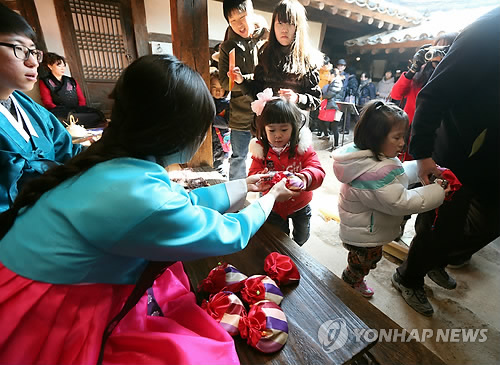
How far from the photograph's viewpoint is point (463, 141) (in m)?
1.75

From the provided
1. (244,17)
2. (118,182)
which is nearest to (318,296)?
(118,182)

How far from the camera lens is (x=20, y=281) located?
2.82 feet

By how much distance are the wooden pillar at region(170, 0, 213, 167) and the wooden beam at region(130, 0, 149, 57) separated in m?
4.45

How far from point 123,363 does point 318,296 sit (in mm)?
961

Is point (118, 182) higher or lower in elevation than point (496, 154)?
higher

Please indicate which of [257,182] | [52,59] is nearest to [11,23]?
[257,182]

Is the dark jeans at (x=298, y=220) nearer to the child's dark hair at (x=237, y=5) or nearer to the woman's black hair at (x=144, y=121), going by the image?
the woman's black hair at (x=144, y=121)

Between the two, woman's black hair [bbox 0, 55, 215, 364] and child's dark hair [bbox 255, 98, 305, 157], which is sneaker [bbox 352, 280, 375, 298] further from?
woman's black hair [bbox 0, 55, 215, 364]

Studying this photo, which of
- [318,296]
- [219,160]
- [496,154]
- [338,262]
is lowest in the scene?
[338,262]

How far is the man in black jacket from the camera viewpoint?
1.54 m

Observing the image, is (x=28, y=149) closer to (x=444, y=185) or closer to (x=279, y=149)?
(x=279, y=149)

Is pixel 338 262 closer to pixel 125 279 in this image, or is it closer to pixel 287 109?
pixel 287 109

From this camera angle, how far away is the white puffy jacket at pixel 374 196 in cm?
175

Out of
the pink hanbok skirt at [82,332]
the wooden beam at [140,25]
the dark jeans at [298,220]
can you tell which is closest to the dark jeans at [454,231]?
the dark jeans at [298,220]
